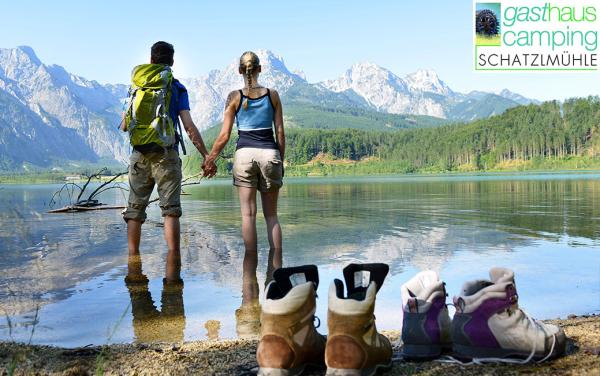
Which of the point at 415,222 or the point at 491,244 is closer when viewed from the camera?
the point at 491,244

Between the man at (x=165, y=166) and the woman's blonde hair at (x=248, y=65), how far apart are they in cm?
87

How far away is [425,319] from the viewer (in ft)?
12.1

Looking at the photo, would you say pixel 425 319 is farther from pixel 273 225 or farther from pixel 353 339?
pixel 273 225

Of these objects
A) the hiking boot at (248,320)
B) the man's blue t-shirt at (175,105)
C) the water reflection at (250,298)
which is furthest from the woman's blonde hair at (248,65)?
the hiking boot at (248,320)

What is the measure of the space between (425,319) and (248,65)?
472cm

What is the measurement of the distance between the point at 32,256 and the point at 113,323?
491cm

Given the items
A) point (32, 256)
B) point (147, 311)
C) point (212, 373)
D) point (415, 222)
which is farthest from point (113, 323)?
point (415, 222)

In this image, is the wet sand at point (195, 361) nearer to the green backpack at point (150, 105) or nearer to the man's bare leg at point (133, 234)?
the green backpack at point (150, 105)

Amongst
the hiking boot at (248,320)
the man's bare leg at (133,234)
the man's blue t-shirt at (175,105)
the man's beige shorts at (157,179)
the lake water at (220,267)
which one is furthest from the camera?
the man's bare leg at (133,234)

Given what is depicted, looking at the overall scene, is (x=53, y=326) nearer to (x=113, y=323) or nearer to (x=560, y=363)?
(x=113, y=323)

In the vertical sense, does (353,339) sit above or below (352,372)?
above

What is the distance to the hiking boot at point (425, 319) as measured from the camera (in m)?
3.63

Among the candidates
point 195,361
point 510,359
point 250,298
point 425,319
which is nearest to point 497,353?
point 510,359

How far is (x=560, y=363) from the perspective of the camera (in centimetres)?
344
